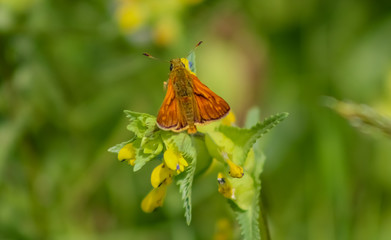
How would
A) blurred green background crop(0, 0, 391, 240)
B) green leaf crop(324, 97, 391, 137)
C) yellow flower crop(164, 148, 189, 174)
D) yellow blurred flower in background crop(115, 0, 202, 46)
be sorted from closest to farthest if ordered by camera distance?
yellow flower crop(164, 148, 189, 174) < green leaf crop(324, 97, 391, 137) < blurred green background crop(0, 0, 391, 240) < yellow blurred flower in background crop(115, 0, 202, 46)

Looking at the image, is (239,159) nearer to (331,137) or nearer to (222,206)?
(222,206)

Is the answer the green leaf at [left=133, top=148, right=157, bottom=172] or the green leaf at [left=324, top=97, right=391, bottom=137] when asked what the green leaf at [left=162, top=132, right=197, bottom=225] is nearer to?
the green leaf at [left=133, top=148, right=157, bottom=172]

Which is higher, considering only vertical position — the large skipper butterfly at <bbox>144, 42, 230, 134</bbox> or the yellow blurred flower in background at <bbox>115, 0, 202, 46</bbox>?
the yellow blurred flower in background at <bbox>115, 0, 202, 46</bbox>

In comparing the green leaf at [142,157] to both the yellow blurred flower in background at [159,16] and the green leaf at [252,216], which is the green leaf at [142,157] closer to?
the green leaf at [252,216]

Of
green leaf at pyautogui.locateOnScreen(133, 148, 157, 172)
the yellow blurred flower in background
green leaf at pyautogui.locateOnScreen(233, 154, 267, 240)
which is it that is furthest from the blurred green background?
green leaf at pyautogui.locateOnScreen(133, 148, 157, 172)

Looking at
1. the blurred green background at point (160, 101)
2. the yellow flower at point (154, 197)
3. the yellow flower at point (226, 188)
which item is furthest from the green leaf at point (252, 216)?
the blurred green background at point (160, 101)

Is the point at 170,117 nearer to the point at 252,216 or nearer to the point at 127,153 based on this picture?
the point at 127,153
